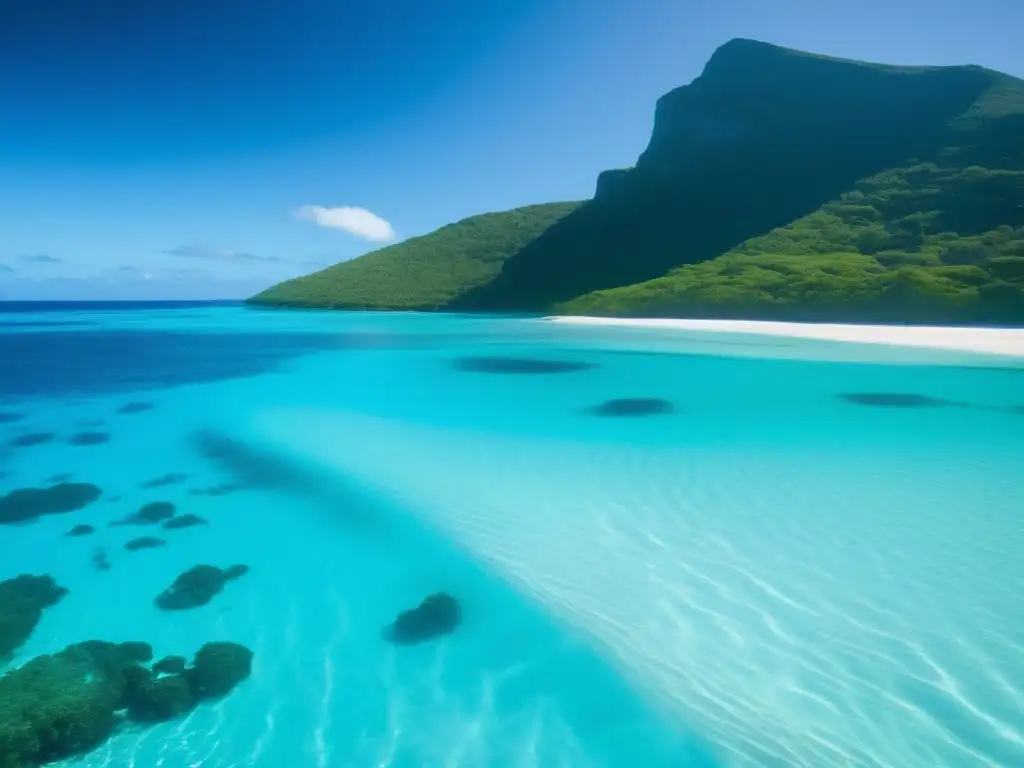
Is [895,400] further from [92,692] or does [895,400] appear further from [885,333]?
[885,333]

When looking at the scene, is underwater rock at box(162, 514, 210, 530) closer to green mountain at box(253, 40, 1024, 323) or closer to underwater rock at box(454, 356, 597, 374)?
underwater rock at box(454, 356, 597, 374)

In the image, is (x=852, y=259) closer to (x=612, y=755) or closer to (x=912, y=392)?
(x=912, y=392)

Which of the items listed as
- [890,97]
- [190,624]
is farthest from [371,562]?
[890,97]

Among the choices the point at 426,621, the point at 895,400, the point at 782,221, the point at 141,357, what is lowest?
the point at 895,400

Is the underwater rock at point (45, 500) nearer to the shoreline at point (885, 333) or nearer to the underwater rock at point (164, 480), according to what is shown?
the underwater rock at point (164, 480)

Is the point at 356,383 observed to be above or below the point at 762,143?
below

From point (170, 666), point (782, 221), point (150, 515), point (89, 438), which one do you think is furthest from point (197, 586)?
point (782, 221)

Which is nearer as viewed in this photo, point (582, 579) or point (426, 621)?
point (426, 621)
